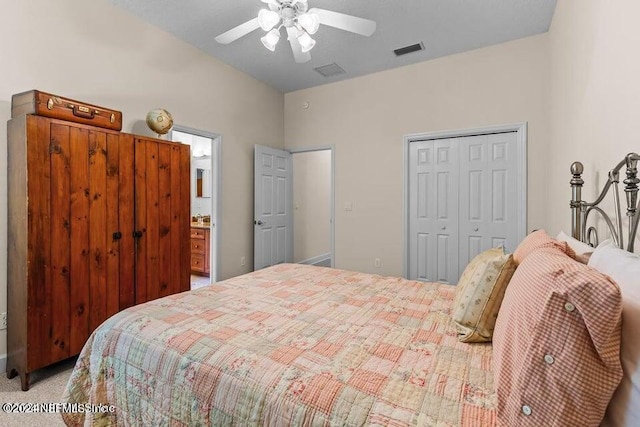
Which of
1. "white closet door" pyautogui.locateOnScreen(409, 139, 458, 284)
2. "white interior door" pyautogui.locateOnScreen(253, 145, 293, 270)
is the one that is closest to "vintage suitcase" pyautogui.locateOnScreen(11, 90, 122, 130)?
"white interior door" pyautogui.locateOnScreen(253, 145, 293, 270)

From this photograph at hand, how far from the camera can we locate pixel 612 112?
1.38 metres

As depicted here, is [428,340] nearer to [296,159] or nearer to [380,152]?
[380,152]

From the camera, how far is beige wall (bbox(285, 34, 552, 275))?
3.29 metres

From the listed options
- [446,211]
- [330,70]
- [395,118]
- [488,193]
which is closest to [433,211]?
[446,211]

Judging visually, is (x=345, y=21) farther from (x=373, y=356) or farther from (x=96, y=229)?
(x=96, y=229)

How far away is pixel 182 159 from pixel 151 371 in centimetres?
212

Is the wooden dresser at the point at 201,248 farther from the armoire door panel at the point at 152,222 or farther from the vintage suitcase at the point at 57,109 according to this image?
the vintage suitcase at the point at 57,109

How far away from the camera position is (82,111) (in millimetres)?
2213

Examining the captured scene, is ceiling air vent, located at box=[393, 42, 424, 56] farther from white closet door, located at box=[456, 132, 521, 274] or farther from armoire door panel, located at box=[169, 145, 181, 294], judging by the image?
armoire door panel, located at box=[169, 145, 181, 294]

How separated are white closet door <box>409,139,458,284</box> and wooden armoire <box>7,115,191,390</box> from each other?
9.33 feet

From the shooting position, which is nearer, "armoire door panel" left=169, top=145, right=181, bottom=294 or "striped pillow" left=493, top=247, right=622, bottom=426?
"striped pillow" left=493, top=247, right=622, bottom=426

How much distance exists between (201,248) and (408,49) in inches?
160

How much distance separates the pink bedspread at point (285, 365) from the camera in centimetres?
89

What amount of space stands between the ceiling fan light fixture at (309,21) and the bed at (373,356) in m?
1.84
